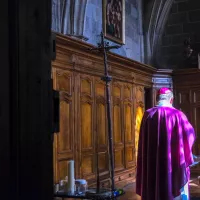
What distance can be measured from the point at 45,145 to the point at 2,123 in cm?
17

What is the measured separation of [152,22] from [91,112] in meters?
3.84

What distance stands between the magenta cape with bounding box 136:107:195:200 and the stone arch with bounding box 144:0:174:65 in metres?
4.81

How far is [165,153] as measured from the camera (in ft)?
15.4

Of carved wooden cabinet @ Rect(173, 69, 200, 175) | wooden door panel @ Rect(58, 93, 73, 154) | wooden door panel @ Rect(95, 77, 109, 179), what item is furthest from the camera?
carved wooden cabinet @ Rect(173, 69, 200, 175)

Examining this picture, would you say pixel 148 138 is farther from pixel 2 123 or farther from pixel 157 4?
pixel 157 4

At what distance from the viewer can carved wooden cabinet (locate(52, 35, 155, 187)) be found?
579 centimetres

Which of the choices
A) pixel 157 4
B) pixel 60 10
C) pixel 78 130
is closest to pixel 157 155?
pixel 78 130

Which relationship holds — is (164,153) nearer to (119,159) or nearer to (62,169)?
(62,169)

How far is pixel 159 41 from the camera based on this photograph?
10031mm

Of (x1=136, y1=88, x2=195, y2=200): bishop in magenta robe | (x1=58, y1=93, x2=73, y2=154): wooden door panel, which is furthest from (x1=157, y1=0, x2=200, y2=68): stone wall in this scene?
(x1=136, y1=88, x2=195, y2=200): bishop in magenta robe

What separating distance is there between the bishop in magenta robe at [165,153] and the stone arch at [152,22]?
476 centimetres

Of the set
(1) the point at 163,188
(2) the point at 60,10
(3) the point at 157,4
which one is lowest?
(1) the point at 163,188

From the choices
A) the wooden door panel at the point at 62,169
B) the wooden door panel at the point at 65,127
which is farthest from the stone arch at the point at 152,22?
the wooden door panel at the point at 62,169

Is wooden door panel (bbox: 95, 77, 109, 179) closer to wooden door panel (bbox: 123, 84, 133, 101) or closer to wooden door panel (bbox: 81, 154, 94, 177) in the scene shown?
wooden door panel (bbox: 81, 154, 94, 177)
